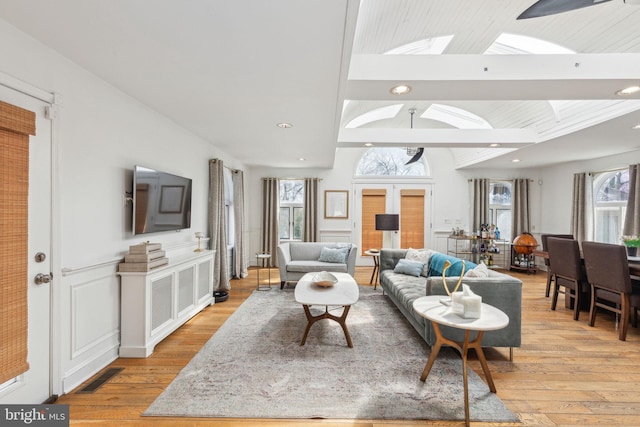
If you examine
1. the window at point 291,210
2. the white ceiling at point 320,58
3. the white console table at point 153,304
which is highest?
the white ceiling at point 320,58

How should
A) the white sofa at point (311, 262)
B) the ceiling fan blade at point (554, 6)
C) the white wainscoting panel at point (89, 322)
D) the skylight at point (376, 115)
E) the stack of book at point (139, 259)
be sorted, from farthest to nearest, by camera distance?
the skylight at point (376, 115) → the white sofa at point (311, 262) → the stack of book at point (139, 259) → the white wainscoting panel at point (89, 322) → the ceiling fan blade at point (554, 6)

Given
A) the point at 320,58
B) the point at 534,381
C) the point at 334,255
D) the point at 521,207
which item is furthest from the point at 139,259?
the point at 521,207

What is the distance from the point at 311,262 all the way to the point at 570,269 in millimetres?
3595

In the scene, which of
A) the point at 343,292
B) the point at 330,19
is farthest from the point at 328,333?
the point at 330,19

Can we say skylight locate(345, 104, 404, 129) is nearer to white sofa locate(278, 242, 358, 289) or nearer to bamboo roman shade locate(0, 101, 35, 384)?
white sofa locate(278, 242, 358, 289)

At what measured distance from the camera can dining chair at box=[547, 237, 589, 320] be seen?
3.36m

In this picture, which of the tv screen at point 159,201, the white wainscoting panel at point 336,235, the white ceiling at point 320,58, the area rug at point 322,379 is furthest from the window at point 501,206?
the tv screen at point 159,201

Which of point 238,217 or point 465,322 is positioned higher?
point 238,217

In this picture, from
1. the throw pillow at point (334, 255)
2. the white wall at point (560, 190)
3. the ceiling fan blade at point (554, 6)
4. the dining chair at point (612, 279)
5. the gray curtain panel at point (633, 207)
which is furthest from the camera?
the white wall at point (560, 190)

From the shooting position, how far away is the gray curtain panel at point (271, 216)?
20.6 ft

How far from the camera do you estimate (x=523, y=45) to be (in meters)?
2.92

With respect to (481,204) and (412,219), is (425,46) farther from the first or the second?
(481,204)

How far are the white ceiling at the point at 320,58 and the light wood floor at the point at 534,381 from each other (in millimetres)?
2331

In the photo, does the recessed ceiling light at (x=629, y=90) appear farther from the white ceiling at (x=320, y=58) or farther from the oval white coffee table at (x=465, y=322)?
the oval white coffee table at (x=465, y=322)
